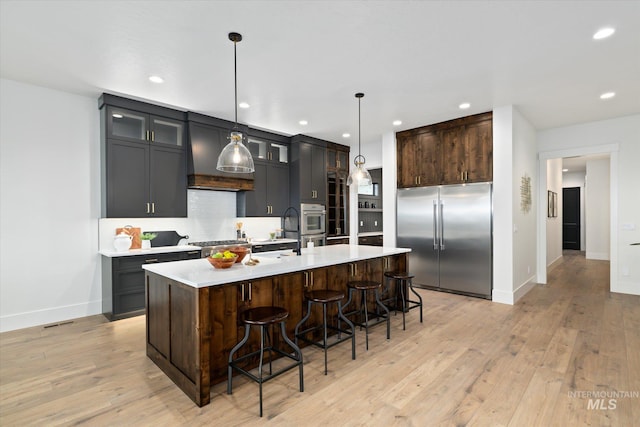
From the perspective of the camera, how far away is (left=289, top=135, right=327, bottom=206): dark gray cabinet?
20.6 feet

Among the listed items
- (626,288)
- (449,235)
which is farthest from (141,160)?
(626,288)

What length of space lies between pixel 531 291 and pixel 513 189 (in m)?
1.96

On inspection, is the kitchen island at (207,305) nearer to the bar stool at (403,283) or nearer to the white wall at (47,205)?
the bar stool at (403,283)

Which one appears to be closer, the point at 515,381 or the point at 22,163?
the point at 515,381

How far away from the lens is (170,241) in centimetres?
490

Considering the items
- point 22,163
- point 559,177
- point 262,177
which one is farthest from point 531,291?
point 22,163

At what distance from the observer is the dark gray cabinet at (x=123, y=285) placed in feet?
12.9

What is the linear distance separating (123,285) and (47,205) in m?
1.35

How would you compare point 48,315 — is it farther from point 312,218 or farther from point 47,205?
point 312,218

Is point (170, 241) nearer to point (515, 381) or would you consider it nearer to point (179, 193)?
point (179, 193)

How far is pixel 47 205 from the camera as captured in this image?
395 centimetres

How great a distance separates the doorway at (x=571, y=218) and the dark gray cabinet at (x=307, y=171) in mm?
9321

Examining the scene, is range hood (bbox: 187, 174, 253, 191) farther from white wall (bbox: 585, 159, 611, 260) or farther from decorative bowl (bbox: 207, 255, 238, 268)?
white wall (bbox: 585, 159, 611, 260)

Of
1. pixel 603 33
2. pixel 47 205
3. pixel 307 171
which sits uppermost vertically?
pixel 603 33
